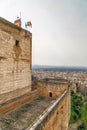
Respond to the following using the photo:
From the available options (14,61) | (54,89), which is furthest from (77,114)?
(14,61)

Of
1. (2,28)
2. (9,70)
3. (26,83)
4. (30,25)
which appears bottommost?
(26,83)

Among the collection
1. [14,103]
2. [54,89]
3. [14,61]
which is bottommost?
[14,103]

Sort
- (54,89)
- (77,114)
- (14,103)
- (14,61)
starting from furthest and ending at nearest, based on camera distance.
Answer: (77,114)
(54,89)
(14,61)
(14,103)

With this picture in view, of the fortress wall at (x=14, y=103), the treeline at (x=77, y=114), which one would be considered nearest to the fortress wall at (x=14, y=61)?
the fortress wall at (x=14, y=103)

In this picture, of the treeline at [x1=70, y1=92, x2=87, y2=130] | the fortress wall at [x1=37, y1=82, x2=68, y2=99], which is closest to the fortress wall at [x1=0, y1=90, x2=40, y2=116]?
the fortress wall at [x1=37, y1=82, x2=68, y2=99]

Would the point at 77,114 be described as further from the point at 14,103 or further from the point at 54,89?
the point at 14,103

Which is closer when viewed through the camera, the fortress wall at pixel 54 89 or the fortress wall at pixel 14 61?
the fortress wall at pixel 14 61

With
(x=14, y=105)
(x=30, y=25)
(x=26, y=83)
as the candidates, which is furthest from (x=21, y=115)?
(x=30, y=25)

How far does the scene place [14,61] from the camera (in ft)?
36.2

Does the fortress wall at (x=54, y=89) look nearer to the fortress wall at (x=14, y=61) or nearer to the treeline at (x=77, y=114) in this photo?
the fortress wall at (x=14, y=61)

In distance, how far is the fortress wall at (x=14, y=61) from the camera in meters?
9.76

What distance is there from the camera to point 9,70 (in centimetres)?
1038

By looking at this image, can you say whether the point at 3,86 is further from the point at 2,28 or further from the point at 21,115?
the point at 2,28

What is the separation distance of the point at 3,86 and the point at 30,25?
5945 millimetres
